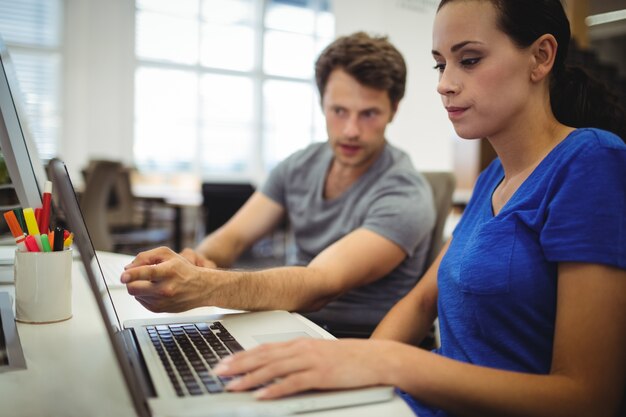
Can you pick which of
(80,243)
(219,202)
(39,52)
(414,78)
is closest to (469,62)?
(80,243)

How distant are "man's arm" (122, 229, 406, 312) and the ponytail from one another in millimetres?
500

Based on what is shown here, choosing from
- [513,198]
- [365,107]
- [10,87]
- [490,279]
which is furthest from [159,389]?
[365,107]

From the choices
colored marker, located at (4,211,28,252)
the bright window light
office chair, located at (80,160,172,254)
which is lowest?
office chair, located at (80,160,172,254)

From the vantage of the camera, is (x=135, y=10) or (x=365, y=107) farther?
(x=135, y=10)

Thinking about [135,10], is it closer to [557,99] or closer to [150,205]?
[150,205]

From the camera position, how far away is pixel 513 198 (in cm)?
84

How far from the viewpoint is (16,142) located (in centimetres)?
100

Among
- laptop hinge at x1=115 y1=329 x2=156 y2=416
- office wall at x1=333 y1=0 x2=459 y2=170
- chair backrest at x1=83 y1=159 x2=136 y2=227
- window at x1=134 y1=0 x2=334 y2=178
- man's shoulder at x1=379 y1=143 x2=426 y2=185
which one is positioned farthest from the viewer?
window at x1=134 y1=0 x2=334 y2=178

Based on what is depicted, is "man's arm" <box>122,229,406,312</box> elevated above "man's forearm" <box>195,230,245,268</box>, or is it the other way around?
"man's arm" <box>122,229,406,312</box>

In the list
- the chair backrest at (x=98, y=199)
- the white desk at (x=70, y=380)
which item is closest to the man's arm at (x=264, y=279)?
the white desk at (x=70, y=380)

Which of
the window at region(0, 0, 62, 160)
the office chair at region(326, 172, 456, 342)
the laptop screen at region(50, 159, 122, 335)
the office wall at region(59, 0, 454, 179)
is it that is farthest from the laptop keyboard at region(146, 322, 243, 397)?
the window at region(0, 0, 62, 160)

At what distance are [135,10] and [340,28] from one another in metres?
3.51

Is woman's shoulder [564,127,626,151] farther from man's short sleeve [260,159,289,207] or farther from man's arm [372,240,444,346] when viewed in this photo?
man's short sleeve [260,159,289,207]

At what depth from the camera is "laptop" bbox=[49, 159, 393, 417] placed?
517 millimetres
